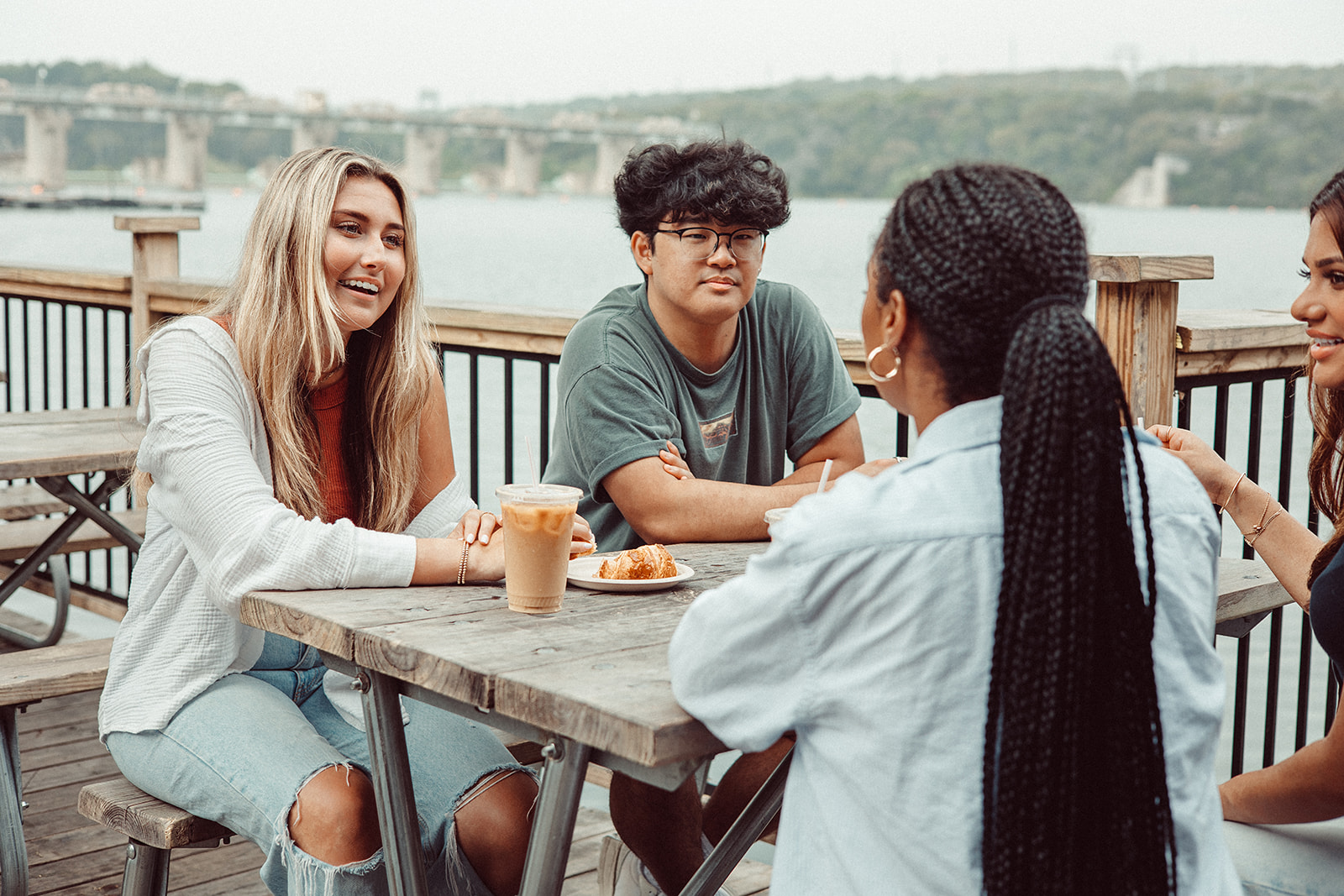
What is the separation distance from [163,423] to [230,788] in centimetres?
50

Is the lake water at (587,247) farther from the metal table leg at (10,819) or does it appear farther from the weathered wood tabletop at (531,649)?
the metal table leg at (10,819)

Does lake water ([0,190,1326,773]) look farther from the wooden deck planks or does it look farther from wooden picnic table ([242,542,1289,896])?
the wooden deck planks

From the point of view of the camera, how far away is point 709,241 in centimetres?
228

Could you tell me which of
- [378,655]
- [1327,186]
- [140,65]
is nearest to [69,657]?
[378,655]

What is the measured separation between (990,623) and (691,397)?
1.31 metres

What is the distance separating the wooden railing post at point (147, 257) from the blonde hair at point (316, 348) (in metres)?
2.43

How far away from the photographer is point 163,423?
1.70 metres

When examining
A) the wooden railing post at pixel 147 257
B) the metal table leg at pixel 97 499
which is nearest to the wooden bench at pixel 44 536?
the metal table leg at pixel 97 499

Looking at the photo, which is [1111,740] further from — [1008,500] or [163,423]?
[163,423]

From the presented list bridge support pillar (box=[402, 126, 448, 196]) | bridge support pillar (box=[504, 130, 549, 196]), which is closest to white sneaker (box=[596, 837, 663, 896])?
bridge support pillar (box=[504, 130, 549, 196])

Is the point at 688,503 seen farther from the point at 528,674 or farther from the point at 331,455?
the point at 528,674

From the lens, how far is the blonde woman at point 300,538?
162 centimetres

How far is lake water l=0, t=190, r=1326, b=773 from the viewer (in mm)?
7125

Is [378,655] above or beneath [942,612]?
beneath
